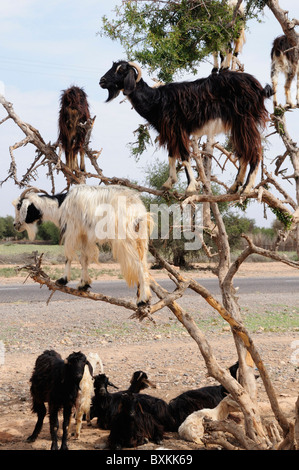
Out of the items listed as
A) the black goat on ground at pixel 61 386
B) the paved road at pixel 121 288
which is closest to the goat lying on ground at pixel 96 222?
the black goat on ground at pixel 61 386

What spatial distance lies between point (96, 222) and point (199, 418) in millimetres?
2568

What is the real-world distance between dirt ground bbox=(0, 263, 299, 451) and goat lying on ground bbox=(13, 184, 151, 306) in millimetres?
680

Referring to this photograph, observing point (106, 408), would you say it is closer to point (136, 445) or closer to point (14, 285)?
point (136, 445)

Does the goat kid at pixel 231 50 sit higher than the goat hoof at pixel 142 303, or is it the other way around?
the goat kid at pixel 231 50

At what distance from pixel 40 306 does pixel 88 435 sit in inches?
358

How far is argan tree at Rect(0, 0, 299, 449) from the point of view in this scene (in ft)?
17.2

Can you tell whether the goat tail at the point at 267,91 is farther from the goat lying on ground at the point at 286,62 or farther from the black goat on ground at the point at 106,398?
the black goat on ground at the point at 106,398

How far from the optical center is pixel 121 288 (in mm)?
18422

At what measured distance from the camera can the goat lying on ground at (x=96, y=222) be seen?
459cm

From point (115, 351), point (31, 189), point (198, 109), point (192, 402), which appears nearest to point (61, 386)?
point (192, 402)

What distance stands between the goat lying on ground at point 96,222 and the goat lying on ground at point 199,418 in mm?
1983

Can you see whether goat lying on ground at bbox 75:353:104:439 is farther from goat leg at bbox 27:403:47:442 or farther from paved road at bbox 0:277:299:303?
paved road at bbox 0:277:299:303

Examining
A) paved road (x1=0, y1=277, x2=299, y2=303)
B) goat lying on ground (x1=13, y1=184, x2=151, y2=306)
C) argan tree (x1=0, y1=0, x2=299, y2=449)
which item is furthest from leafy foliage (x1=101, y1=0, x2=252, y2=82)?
paved road (x1=0, y1=277, x2=299, y2=303)

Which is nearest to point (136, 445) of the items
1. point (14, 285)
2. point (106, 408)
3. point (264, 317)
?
point (106, 408)
